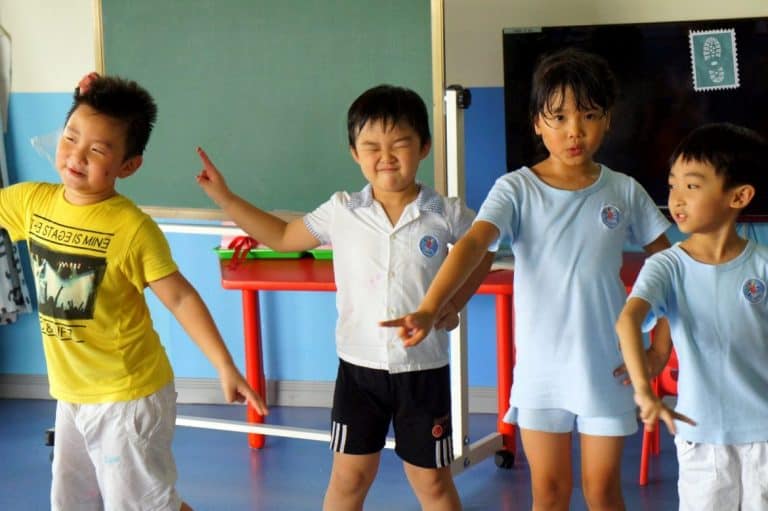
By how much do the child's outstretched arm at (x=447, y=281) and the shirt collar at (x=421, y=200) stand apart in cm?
32

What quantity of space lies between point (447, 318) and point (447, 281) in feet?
1.28

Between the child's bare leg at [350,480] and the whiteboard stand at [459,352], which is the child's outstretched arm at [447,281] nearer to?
the child's bare leg at [350,480]

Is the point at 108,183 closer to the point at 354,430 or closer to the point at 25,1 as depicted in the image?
the point at 354,430

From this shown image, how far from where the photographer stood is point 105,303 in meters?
2.40

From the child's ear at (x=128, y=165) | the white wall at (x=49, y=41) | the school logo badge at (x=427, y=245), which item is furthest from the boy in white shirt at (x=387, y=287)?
the white wall at (x=49, y=41)

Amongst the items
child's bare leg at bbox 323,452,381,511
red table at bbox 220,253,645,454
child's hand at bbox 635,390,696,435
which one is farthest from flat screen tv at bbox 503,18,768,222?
child's hand at bbox 635,390,696,435

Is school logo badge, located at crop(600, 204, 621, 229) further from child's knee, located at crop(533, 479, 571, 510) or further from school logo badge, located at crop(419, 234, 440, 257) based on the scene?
child's knee, located at crop(533, 479, 571, 510)

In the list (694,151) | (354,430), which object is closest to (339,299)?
(354,430)

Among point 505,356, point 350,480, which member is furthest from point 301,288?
point 350,480

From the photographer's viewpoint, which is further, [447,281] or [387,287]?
[387,287]

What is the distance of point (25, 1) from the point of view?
172 inches

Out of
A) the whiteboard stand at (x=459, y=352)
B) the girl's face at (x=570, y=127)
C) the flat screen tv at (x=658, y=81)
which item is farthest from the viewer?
the flat screen tv at (x=658, y=81)

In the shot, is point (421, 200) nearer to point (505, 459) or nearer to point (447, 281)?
point (447, 281)

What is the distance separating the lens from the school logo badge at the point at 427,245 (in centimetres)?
253
